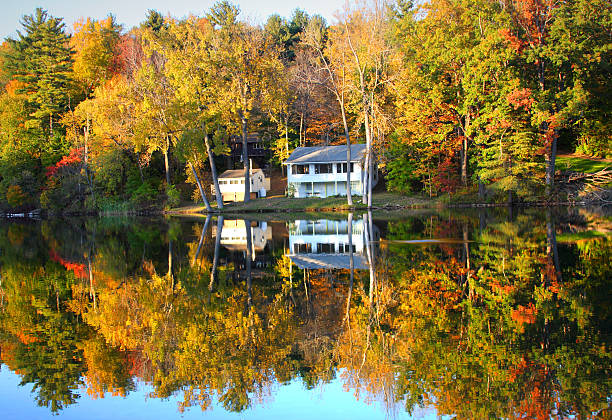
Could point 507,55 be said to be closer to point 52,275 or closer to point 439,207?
point 439,207

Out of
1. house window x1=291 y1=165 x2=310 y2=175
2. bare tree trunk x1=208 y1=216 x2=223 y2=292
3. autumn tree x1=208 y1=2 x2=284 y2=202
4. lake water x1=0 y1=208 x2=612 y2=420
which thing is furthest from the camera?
house window x1=291 y1=165 x2=310 y2=175

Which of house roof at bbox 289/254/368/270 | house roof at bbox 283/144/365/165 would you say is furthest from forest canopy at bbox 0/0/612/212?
house roof at bbox 289/254/368/270

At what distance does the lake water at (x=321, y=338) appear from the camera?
21.4 ft

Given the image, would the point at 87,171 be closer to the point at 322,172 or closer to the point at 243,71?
the point at 243,71

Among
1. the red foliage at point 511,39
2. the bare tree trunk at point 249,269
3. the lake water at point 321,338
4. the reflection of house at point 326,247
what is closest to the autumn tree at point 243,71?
the red foliage at point 511,39

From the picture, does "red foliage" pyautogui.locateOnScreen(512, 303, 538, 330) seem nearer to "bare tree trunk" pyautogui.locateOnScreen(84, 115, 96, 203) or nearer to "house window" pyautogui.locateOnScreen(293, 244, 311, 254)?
"house window" pyautogui.locateOnScreen(293, 244, 311, 254)

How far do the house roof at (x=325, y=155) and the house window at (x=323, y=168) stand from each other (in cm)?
64

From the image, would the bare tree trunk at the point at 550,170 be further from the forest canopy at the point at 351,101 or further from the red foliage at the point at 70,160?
the red foliage at the point at 70,160

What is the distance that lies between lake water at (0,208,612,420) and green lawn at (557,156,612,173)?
31367mm

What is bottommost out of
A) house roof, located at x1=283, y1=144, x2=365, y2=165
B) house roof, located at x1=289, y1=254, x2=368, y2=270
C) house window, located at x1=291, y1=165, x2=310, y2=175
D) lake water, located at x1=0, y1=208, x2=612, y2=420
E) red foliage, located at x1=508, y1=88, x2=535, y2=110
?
lake water, located at x1=0, y1=208, x2=612, y2=420

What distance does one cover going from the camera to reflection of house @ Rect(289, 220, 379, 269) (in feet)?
55.8

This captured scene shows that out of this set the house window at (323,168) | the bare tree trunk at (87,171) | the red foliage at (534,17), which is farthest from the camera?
the bare tree trunk at (87,171)

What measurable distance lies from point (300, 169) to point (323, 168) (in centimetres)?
247

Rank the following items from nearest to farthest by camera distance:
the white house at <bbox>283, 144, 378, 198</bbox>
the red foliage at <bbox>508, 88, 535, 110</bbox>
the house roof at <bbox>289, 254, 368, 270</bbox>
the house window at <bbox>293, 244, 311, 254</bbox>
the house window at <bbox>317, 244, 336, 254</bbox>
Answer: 1. the house roof at <bbox>289, 254, 368, 270</bbox>
2. the house window at <bbox>317, 244, 336, 254</bbox>
3. the house window at <bbox>293, 244, 311, 254</bbox>
4. the red foliage at <bbox>508, 88, 535, 110</bbox>
5. the white house at <bbox>283, 144, 378, 198</bbox>
